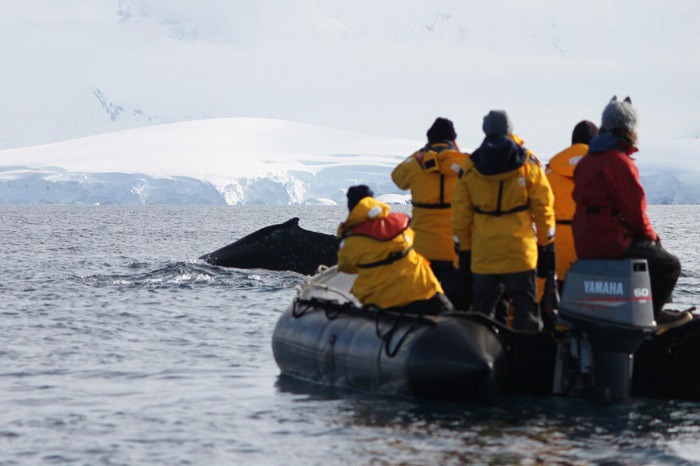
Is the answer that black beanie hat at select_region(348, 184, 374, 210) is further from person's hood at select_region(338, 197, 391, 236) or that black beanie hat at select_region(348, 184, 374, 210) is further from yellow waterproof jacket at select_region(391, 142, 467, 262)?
yellow waterproof jacket at select_region(391, 142, 467, 262)

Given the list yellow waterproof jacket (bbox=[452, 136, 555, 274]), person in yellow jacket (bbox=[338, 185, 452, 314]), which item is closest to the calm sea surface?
person in yellow jacket (bbox=[338, 185, 452, 314])

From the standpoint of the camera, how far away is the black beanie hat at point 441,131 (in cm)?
1062

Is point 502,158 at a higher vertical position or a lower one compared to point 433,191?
higher

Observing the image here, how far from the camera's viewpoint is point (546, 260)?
30.8 feet

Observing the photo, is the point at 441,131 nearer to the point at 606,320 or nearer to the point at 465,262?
the point at 465,262

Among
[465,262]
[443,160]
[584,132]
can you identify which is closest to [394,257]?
[465,262]

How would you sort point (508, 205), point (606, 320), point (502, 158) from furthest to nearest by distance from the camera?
1. point (508, 205)
2. point (502, 158)
3. point (606, 320)

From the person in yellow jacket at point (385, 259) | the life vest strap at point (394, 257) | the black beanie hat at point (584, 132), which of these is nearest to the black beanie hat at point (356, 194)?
the person in yellow jacket at point (385, 259)

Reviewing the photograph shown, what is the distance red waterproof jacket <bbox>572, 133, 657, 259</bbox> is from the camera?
8680mm

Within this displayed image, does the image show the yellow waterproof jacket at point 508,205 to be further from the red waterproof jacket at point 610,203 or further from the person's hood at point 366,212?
the person's hood at point 366,212

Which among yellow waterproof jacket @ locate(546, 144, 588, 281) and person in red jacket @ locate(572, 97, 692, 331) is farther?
yellow waterproof jacket @ locate(546, 144, 588, 281)

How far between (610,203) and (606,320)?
899 mm

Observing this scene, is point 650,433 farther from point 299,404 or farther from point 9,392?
point 9,392

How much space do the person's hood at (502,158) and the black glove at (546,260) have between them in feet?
2.17
